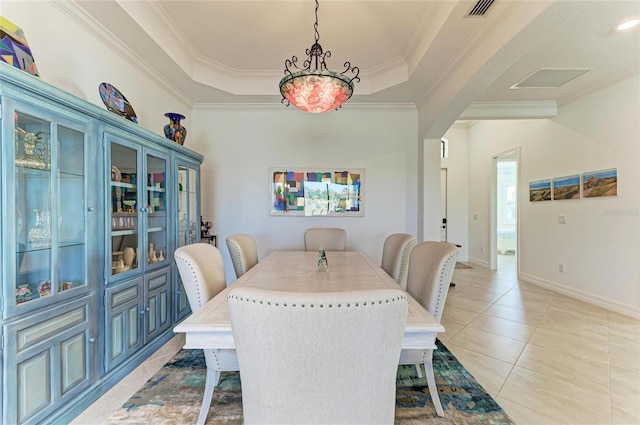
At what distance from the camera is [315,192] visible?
3.90 metres

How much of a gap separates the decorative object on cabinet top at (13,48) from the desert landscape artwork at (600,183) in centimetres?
533

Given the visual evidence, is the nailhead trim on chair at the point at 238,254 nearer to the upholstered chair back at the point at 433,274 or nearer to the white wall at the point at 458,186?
the upholstered chair back at the point at 433,274

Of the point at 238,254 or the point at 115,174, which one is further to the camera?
the point at 238,254

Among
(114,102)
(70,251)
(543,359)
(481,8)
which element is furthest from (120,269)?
(543,359)

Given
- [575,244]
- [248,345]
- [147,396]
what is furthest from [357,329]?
[575,244]

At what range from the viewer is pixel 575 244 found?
370 cm

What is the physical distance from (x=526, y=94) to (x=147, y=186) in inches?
182

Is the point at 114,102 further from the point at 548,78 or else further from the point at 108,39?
the point at 548,78

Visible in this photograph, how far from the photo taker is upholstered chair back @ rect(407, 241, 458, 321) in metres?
1.56

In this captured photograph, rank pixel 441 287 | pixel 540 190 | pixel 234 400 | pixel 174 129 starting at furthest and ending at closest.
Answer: pixel 540 190 → pixel 174 129 → pixel 234 400 → pixel 441 287

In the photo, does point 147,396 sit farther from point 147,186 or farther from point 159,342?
point 147,186

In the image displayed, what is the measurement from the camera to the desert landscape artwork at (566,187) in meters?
3.68

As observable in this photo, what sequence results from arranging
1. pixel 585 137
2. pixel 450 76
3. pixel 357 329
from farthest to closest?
1. pixel 585 137
2. pixel 450 76
3. pixel 357 329

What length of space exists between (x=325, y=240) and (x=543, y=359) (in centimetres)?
225
